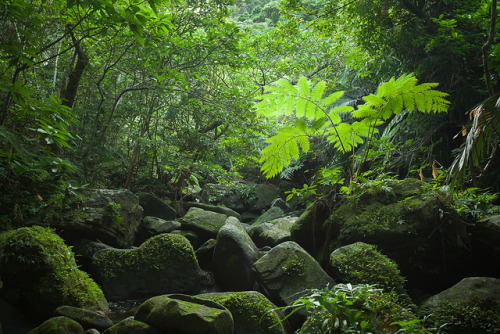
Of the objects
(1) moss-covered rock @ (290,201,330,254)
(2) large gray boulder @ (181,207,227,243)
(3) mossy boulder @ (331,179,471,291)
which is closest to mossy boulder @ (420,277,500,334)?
(3) mossy boulder @ (331,179,471,291)

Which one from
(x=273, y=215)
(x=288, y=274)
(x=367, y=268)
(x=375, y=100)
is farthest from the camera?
(x=273, y=215)

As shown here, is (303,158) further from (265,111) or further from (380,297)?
(380,297)

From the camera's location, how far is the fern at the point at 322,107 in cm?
390

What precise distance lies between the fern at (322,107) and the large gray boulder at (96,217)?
104 inches

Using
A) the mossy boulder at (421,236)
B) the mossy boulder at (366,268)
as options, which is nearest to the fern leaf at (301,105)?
the mossy boulder at (421,236)

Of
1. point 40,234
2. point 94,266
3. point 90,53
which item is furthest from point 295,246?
point 90,53

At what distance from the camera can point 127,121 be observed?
25.0ft

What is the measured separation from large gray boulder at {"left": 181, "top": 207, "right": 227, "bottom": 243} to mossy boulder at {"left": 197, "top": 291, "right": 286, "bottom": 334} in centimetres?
241

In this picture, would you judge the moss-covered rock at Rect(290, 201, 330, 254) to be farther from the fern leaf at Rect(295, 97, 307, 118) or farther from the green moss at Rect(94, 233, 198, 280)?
the green moss at Rect(94, 233, 198, 280)

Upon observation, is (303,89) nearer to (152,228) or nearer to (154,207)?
(152,228)

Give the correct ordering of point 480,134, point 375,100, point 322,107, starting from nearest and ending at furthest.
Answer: point 480,134 < point 375,100 < point 322,107

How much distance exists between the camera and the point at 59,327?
8.41 ft

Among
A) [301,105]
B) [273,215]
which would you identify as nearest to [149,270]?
[301,105]

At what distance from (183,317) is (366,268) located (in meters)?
1.78
